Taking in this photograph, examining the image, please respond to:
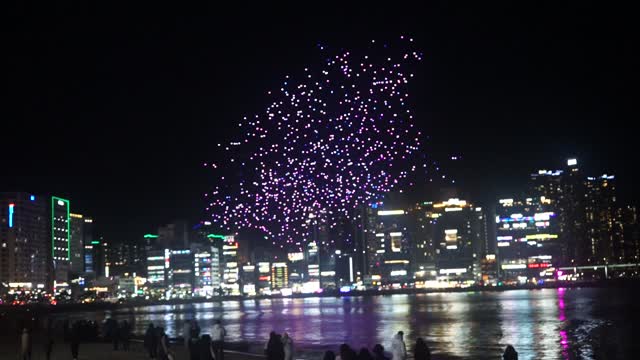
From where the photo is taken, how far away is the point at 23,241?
177m

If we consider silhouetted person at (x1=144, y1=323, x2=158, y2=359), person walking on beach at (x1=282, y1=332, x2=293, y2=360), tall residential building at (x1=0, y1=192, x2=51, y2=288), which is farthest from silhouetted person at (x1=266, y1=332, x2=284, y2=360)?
tall residential building at (x1=0, y1=192, x2=51, y2=288)

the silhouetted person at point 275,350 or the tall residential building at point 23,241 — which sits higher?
the tall residential building at point 23,241

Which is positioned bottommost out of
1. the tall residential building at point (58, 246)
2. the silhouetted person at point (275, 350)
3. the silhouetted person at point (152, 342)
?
the silhouetted person at point (152, 342)

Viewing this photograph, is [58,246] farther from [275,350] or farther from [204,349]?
[204,349]

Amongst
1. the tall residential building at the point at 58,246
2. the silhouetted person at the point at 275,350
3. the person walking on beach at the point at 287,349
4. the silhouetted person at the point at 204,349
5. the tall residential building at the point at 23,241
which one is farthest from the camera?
the tall residential building at the point at 58,246

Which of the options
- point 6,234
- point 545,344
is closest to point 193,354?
point 545,344

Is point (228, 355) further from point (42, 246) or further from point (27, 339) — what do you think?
point (42, 246)

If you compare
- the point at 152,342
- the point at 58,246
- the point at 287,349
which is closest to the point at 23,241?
the point at 58,246

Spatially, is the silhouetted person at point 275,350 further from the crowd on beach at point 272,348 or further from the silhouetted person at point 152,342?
the silhouetted person at point 152,342

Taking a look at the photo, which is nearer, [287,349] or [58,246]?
[287,349]

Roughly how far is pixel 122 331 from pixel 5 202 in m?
156

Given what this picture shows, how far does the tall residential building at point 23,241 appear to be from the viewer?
172 m

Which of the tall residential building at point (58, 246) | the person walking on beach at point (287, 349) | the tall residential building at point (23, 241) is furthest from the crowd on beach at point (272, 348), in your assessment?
the tall residential building at point (58, 246)

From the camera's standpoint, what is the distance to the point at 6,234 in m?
174
